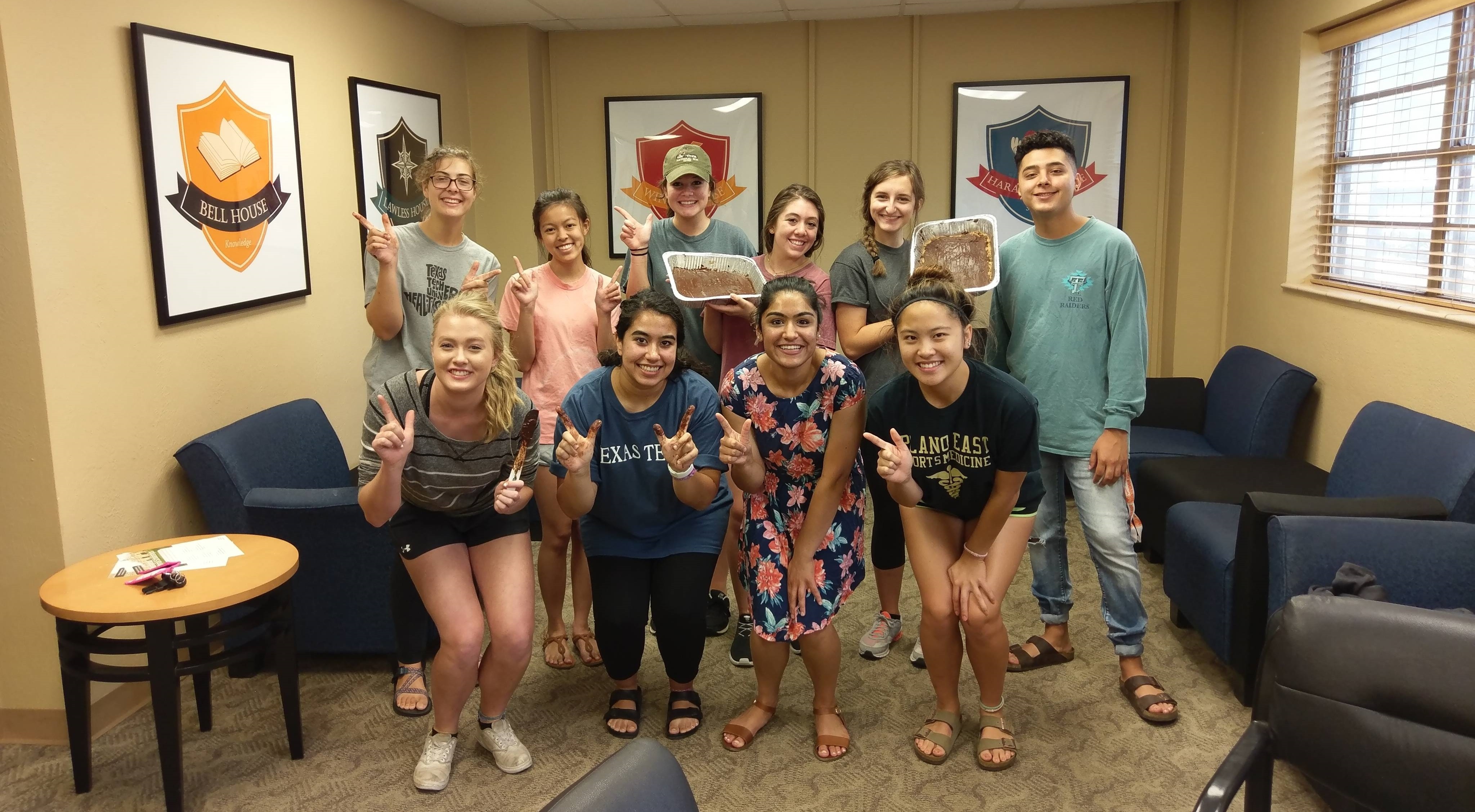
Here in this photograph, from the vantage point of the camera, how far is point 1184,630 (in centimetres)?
347

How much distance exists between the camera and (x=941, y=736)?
2.68m

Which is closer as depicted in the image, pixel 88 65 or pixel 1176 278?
pixel 88 65

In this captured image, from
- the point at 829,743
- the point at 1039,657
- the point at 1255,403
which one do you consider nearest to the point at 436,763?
the point at 829,743

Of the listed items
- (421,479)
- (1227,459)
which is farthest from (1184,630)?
(421,479)

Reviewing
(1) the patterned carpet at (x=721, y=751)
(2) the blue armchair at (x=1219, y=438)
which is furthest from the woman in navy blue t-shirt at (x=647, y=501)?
(2) the blue armchair at (x=1219, y=438)

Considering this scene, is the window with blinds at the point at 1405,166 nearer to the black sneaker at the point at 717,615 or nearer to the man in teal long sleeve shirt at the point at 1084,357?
the man in teal long sleeve shirt at the point at 1084,357

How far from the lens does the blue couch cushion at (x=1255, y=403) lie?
4051mm

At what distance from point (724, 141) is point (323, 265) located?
7.94ft

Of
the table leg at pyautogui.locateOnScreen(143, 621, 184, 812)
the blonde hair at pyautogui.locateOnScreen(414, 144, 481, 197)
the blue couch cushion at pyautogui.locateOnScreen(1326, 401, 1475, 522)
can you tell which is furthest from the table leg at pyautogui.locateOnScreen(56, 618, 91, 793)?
the blue couch cushion at pyautogui.locateOnScreen(1326, 401, 1475, 522)

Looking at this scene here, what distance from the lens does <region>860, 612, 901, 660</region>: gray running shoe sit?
129 inches

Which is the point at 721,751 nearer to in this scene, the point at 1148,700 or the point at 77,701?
the point at 1148,700

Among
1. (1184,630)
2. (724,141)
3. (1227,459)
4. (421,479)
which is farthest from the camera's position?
(724,141)

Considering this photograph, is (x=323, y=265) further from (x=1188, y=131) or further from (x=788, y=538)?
(x=1188, y=131)

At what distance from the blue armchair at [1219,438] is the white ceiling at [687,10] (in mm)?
2003
